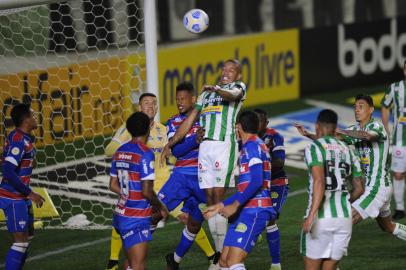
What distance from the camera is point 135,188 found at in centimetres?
900

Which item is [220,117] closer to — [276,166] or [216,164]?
[216,164]

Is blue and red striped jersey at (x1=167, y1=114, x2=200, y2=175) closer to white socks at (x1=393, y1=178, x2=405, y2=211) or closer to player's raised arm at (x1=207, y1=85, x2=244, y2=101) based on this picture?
player's raised arm at (x1=207, y1=85, x2=244, y2=101)

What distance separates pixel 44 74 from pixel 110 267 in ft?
20.2

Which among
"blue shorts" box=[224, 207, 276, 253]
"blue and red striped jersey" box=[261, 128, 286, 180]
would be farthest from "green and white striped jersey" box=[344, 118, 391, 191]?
"blue shorts" box=[224, 207, 276, 253]

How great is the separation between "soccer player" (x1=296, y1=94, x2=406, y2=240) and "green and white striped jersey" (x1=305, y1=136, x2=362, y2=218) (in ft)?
5.59

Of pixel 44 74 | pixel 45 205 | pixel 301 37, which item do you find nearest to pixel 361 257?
pixel 45 205

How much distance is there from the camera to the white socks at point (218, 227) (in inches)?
418

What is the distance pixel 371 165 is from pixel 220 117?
166 centimetres

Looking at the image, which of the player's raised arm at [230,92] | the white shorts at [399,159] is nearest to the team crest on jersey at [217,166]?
the player's raised arm at [230,92]

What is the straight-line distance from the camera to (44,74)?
1606 cm

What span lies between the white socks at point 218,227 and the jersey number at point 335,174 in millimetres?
2118

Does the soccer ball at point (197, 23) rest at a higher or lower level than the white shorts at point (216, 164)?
higher

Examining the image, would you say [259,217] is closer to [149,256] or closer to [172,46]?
[149,256]

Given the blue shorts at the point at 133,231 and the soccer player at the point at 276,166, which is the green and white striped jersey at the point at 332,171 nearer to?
the blue shorts at the point at 133,231
